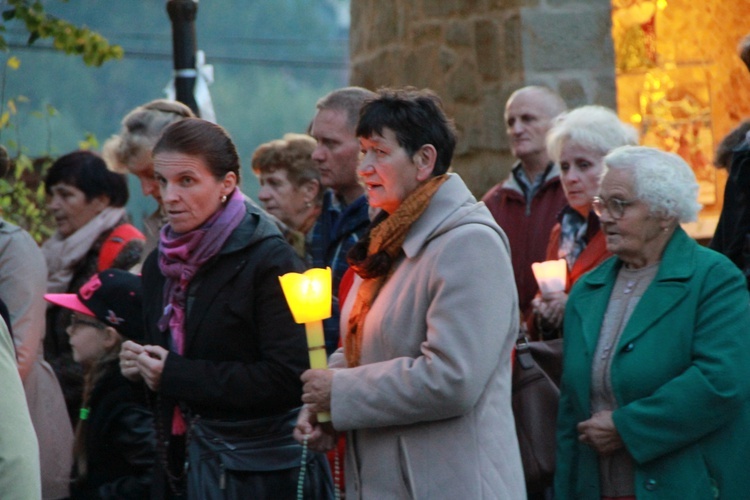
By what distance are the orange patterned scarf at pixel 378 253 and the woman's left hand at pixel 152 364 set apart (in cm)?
74

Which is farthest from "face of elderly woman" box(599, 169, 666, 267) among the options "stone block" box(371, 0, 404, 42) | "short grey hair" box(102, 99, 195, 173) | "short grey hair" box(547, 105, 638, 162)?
"stone block" box(371, 0, 404, 42)

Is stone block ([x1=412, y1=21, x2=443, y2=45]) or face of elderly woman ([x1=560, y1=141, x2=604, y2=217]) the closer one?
face of elderly woman ([x1=560, y1=141, x2=604, y2=217])

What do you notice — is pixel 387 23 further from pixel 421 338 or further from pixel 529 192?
pixel 421 338

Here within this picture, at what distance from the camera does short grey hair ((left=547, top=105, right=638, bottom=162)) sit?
6023mm

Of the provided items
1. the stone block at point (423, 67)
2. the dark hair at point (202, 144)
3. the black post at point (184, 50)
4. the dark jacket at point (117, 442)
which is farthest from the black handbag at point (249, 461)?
the stone block at point (423, 67)

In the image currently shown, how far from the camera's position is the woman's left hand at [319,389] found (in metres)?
4.11

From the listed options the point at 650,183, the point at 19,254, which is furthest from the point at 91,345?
the point at 650,183

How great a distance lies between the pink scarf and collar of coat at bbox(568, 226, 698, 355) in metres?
1.28

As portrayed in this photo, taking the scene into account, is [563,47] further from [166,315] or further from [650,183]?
[166,315]

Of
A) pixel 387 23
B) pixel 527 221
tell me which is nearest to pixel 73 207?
pixel 527 221

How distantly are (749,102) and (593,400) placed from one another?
495cm

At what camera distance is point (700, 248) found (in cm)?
471

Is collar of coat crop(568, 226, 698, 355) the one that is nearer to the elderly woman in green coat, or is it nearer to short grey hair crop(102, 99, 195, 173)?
the elderly woman in green coat

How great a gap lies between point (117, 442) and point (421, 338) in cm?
176
